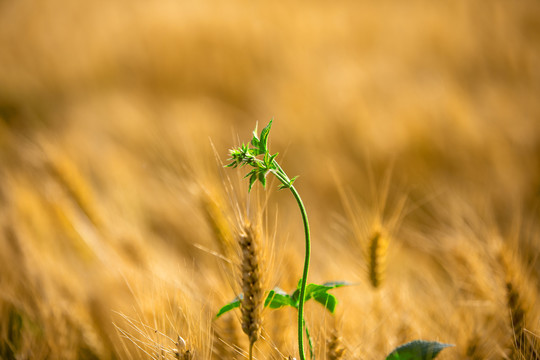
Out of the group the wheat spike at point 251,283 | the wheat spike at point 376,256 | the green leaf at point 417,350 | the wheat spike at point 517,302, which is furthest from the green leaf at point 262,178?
the wheat spike at point 517,302

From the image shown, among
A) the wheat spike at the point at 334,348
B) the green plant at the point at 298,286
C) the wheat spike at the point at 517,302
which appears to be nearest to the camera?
the green plant at the point at 298,286

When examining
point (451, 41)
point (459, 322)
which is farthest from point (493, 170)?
point (451, 41)

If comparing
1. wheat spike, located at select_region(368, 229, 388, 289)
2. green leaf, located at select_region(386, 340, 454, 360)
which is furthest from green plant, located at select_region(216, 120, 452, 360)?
wheat spike, located at select_region(368, 229, 388, 289)

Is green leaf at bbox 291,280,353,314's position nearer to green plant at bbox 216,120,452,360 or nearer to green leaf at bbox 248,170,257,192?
green plant at bbox 216,120,452,360

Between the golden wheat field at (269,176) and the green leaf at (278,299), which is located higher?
the golden wheat field at (269,176)

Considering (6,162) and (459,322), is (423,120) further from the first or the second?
(6,162)

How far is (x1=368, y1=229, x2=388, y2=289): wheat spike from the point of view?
0.62 meters

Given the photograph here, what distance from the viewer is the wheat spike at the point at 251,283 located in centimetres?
40

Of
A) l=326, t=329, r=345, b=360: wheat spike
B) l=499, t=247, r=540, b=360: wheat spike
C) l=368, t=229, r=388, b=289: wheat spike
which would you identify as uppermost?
l=368, t=229, r=388, b=289: wheat spike

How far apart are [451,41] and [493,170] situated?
103cm

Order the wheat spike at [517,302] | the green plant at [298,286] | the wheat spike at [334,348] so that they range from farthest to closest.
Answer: the wheat spike at [517,302] < the wheat spike at [334,348] < the green plant at [298,286]

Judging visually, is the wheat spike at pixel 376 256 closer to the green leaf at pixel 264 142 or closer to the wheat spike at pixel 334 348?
the wheat spike at pixel 334 348

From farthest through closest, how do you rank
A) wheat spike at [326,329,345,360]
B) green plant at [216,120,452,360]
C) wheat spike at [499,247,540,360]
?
wheat spike at [499,247,540,360], wheat spike at [326,329,345,360], green plant at [216,120,452,360]

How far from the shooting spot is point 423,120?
5.16 ft
